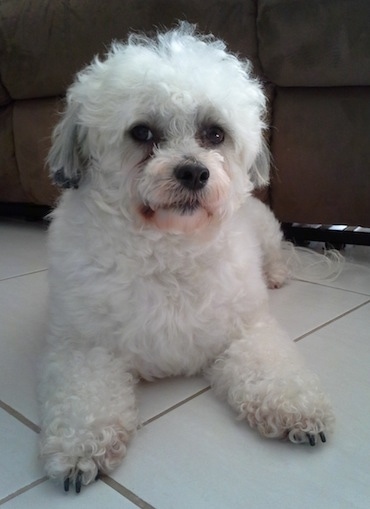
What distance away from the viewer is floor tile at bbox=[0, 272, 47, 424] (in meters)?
0.95

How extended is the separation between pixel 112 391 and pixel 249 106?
591mm

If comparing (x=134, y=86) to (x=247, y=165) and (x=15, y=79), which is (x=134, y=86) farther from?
(x=15, y=79)

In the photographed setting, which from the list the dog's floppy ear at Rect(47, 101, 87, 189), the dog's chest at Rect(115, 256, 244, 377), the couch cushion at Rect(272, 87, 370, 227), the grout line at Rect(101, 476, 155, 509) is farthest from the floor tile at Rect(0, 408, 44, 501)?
the couch cushion at Rect(272, 87, 370, 227)

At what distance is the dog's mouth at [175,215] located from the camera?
0.88 m

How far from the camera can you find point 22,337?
1.19 meters

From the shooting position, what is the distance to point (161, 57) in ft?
3.05

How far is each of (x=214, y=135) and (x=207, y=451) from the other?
56 centimetres

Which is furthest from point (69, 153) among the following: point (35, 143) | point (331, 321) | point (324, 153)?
point (35, 143)

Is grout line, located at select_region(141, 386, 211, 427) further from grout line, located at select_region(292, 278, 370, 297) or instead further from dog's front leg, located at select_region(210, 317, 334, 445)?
grout line, located at select_region(292, 278, 370, 297)

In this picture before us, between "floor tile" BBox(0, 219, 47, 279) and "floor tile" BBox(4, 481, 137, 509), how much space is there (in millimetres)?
988

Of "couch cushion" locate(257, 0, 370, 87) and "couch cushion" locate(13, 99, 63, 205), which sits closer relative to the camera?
"couch cushion" locate(257, 0, 370, 87)

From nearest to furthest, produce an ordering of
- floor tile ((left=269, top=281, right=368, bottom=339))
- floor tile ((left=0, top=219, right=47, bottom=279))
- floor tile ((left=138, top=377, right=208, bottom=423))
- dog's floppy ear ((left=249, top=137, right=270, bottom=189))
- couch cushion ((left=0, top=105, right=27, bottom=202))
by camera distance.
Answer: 1. floor tile ((left=138, top=377, right=208, bottom=423))
2. dog's floppy ear ((left=249, top=137, right=270, bottom=189))
3. floor tile ((left=269, top=281, right=368, bottom=339))
4. floor tile ((left=0, top=219, right=47, bottom=279))
5. couch cushion ((left=0, top=105, right=27, bottom=202))

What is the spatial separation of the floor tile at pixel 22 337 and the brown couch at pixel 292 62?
26.9 inches

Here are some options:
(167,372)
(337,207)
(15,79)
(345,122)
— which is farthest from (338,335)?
(15,79)
